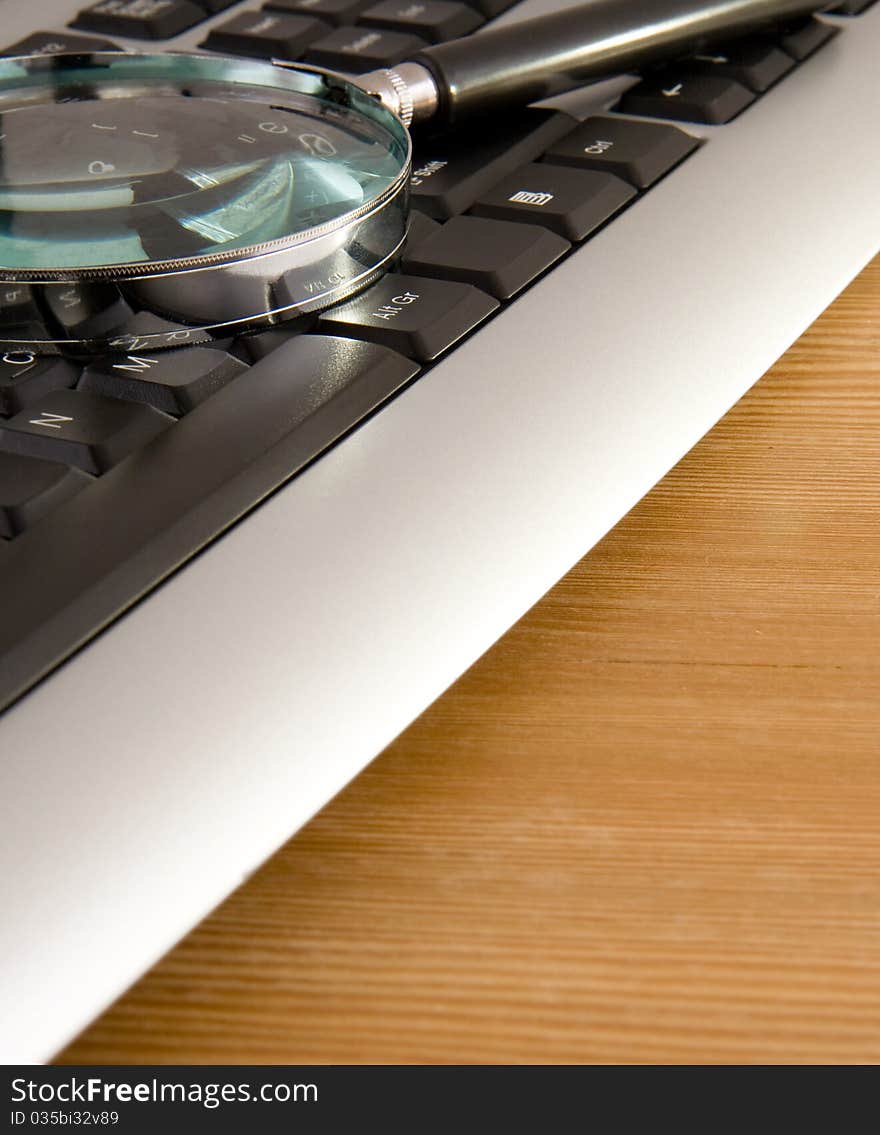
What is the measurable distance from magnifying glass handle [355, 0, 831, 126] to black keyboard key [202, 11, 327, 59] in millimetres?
83

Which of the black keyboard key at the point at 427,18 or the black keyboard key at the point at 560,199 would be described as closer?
the black keyboard key at the point at 560,199

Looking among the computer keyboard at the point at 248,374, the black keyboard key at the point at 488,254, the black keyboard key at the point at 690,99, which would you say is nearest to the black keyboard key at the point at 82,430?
the computer keyboard at the point at 248,374

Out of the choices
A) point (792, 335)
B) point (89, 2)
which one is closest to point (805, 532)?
point (792, 335)

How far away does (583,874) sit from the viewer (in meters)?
0.24

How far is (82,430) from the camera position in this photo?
0.94 ft

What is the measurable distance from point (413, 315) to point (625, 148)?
13cm

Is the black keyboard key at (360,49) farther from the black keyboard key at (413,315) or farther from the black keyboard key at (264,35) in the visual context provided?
the black keyboard key at (413,315)

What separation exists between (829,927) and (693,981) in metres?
0.03

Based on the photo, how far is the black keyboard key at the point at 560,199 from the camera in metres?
0.38

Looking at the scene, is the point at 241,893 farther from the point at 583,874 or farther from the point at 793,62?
the point at 793,62

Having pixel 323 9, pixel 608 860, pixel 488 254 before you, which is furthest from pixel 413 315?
pixel 323 9

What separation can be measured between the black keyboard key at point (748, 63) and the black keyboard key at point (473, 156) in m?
0.07

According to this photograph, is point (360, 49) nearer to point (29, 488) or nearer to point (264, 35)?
point (264, 35)
